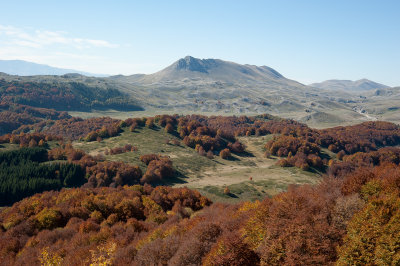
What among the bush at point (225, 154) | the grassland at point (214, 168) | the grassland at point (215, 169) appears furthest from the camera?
the bush at point (225, 154)

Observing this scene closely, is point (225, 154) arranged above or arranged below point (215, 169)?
above

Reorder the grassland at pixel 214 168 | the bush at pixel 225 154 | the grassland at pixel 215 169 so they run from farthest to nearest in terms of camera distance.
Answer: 1. the bush at pixel 225 154
2. the grassland at pixel 214 168
3. the grassland at pixel 215 169

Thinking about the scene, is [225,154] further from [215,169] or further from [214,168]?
[215,169]

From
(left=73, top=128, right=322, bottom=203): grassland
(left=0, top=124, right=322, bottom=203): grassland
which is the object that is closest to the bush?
(left=0, top=124, right=322, bottom=203): grassland

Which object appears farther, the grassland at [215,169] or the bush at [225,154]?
the bush at [225,154]

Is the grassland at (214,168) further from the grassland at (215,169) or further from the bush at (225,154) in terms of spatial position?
the bush at (225,154)

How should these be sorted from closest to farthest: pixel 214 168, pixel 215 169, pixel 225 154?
pixel 215 169, pixel 214 168, pixel 225 154

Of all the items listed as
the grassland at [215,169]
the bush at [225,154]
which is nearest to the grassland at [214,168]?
Answer: the grassland at [215,169]

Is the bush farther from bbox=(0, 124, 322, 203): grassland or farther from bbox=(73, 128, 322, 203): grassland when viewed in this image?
bbox=(73, 128, 322, 203): grassland

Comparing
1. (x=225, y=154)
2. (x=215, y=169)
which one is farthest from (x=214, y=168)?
(x=225, y=154)

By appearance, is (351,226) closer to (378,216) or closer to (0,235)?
(378,216)

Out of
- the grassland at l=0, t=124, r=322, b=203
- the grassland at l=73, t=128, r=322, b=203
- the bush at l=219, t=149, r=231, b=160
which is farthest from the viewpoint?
the bush at l=219, t=149, r=231, b=160

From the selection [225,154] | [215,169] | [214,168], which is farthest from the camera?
[225,154]
